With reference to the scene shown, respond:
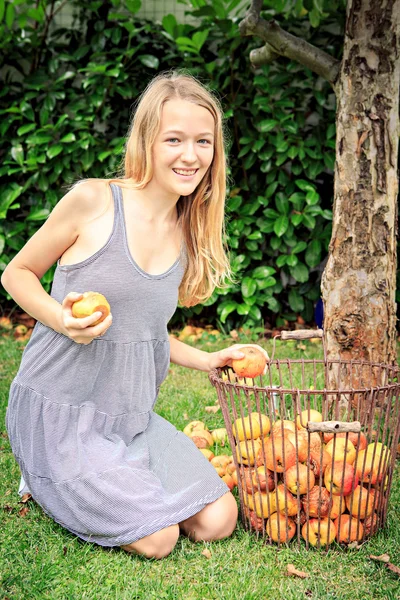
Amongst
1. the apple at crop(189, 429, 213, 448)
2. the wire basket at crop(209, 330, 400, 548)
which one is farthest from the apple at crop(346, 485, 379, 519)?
the apple at crop(189, 429, 213, 448)

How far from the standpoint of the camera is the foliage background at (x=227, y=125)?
177 inches

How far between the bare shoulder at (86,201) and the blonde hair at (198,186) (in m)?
0.10

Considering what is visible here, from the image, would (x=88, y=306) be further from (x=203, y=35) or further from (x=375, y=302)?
(x=203, y=35)

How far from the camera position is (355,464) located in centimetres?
197

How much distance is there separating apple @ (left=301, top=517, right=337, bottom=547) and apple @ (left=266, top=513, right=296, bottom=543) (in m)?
0.04

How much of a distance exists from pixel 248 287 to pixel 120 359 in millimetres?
2503

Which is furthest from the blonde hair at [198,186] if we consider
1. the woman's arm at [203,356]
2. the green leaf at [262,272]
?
the green leaf at [262,272]

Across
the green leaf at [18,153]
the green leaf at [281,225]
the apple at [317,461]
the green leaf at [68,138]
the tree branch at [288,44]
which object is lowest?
the apple at [317,461]

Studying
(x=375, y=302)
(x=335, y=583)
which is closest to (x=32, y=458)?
(x=335, y=583)

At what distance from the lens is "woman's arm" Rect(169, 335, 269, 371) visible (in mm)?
2219

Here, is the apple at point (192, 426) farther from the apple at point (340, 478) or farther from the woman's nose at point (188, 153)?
the woman's nose at point (188, 153)

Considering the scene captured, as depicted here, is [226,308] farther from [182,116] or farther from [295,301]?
[182,116]

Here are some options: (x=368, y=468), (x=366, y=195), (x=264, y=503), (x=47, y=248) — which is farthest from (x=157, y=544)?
(x=366, y=195)

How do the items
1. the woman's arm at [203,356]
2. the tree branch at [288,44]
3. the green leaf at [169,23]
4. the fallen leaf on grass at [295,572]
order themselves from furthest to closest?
1. the green leaf at [169,23]
2. the tree branch at [288,44]
3. the woman's arm at [203,356]
4. the fallen leaf on grass at [295,572]
